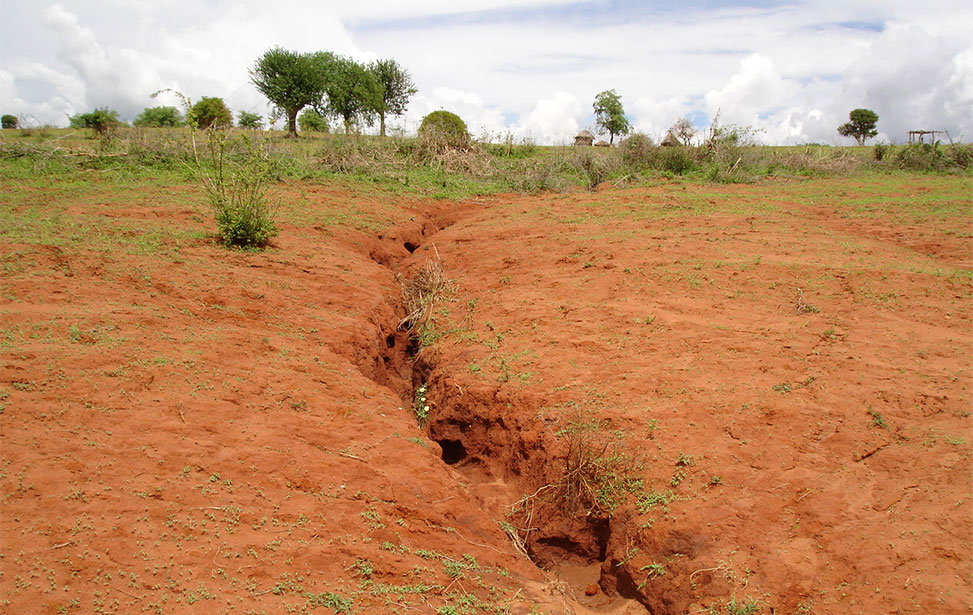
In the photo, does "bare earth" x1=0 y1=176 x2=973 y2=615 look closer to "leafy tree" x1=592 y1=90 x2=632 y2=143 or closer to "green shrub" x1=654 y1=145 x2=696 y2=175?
"green shrub" x1=654 y1=145 x2=696 y2=175

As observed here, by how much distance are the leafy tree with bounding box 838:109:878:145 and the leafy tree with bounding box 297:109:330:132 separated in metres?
24.2

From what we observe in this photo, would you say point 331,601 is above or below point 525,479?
above

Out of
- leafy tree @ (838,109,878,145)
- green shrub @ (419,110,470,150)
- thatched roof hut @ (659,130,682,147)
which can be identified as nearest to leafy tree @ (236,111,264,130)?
green shrub @ (419,110,470,150)

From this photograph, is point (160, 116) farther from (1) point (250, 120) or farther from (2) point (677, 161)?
(2) point (677, 161)

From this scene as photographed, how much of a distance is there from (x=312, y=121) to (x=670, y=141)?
15.4 metres

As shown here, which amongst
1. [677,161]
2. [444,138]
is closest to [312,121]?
[444,138]

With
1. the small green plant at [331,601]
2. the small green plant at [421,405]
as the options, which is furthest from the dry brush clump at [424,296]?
the small green plant at [331,601]

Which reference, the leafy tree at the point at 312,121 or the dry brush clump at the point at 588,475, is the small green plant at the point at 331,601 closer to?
the dry brush clump at the point at 588,475

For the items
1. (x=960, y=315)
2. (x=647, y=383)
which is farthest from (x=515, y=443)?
(x=960, y=315)

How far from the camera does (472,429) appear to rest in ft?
14.9

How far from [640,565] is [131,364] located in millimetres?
3154

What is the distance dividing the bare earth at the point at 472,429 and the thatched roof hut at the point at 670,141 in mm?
8585

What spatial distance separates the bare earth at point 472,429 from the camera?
8.14 ft

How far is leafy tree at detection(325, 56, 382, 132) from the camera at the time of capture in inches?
870
